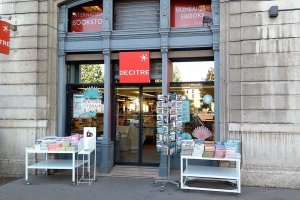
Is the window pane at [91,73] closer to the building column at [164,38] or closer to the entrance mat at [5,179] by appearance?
the building column at [164,38]

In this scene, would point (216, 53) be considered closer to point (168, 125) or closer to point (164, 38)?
point (164, 38)

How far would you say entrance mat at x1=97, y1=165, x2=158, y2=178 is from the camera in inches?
368

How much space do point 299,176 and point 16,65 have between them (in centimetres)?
791

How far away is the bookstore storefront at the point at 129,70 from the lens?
9.49 metres

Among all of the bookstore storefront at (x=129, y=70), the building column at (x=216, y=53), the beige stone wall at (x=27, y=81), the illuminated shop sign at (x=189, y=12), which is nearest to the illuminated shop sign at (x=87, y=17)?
the bookstore storefront at (x=129, y=70)

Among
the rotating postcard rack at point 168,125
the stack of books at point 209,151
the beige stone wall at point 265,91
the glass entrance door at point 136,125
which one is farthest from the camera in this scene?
the glass entrance door at point 136,125

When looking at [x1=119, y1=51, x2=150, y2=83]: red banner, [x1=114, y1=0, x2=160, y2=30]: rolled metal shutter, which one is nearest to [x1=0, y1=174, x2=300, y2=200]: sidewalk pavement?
[x1=119, y1=51, x2=150, y2=83]: red banner

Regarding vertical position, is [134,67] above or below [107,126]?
above

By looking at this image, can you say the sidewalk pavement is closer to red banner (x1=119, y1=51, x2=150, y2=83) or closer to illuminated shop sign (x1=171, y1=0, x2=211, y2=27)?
red banner (x1=119, y1=51, x2=150, y2=83)

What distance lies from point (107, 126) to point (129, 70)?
167 centimetres

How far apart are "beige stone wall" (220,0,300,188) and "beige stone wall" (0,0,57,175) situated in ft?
16.3

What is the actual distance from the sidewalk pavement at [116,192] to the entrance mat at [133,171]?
566 mm

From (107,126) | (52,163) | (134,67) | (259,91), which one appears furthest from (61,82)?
(259,91)

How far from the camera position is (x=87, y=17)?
10.5m
